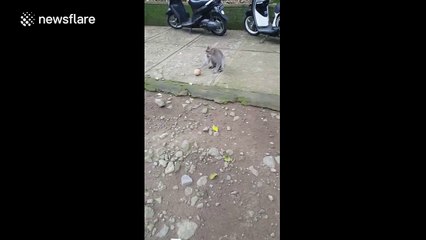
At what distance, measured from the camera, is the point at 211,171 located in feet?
5.95

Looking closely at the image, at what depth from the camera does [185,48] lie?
438 cm

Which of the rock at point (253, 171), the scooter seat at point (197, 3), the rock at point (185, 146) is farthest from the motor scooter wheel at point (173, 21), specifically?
the rock at point (253, 171)

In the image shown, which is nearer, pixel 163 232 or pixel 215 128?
pixel 163 232

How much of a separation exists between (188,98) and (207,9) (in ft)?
9.47

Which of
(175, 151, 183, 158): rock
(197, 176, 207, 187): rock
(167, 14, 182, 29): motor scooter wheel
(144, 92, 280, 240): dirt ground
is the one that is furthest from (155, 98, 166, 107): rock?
(167, 14, 182, 29): motor scooter wheel

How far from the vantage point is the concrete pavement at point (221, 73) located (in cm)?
269

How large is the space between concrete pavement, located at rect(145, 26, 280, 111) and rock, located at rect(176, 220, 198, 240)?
127 centimetres

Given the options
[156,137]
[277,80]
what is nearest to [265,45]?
[277,80]

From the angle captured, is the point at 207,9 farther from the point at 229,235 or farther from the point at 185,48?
the point at 229,235

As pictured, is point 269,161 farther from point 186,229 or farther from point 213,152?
point 186,229

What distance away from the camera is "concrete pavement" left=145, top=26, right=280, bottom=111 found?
2691mm

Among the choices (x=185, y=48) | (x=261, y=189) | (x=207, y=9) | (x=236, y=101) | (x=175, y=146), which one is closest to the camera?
(x=261, y=189)

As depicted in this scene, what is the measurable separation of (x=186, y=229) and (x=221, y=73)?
2.09 meters

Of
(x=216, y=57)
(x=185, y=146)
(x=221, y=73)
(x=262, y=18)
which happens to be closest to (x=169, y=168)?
(x=185, y=146)
